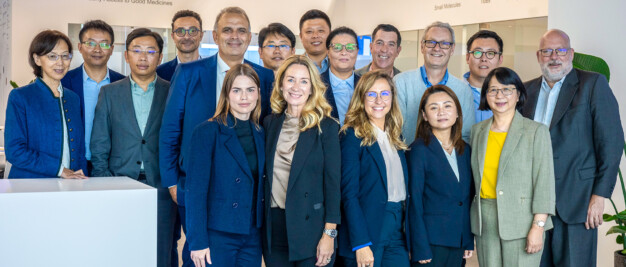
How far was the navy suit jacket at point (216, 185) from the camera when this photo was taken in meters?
3.26

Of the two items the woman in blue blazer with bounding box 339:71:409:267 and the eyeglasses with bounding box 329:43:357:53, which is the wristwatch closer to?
the woman in blue blazer with bounding box 339:71:409:267

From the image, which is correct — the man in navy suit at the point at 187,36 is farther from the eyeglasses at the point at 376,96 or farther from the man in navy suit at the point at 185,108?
the eyeglasses at the point at 376,96

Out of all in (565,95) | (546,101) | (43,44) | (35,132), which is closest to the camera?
(35,132)

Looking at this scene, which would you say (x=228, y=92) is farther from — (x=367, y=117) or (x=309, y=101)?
(x=367, y=117)

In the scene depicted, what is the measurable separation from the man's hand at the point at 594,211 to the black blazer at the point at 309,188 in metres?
1.85

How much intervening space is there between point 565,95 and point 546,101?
0.47ft

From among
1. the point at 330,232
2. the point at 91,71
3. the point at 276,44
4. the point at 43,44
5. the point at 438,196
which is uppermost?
the point at 276,44

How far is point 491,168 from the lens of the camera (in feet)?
12.5

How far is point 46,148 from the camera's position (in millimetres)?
4004

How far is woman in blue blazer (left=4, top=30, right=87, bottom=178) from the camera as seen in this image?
3945 millimetres

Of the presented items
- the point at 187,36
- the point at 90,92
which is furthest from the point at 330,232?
the point at 187,36

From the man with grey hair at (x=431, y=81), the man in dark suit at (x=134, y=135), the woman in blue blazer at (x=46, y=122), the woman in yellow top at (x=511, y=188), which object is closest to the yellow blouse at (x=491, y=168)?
the woman in yellow top at (x=511, y=188)

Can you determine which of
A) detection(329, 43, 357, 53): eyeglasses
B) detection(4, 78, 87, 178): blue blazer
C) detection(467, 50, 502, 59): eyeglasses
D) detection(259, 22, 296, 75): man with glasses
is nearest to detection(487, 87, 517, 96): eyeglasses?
detection(329, 43, 357, 53): eyeglasses

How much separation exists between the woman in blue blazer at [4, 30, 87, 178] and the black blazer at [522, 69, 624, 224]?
3020 millimetres
